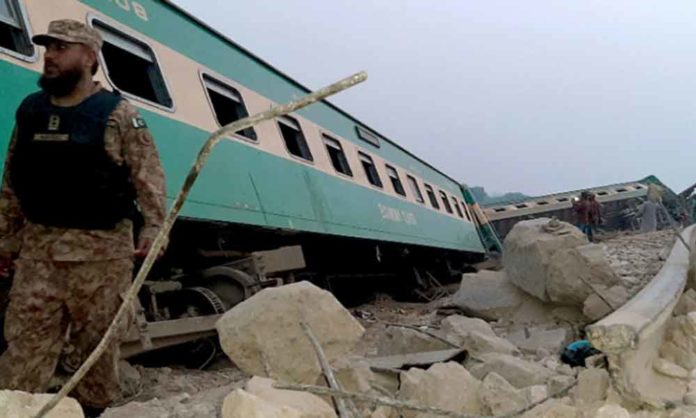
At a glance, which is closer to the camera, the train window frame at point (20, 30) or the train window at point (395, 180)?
the train window frame at point (20, 30)

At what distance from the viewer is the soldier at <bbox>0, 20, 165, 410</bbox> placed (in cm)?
254

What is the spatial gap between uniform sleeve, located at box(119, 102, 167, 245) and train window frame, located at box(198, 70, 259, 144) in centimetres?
255

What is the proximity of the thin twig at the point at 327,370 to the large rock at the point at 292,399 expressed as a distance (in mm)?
51

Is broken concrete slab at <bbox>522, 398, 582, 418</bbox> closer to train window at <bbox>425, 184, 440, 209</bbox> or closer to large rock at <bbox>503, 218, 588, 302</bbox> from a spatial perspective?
large rock at <bbox>503, 218, 588, 302</bbox>

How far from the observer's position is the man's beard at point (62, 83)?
2.59 m

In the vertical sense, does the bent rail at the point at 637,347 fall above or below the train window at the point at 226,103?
below

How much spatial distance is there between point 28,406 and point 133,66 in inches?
152

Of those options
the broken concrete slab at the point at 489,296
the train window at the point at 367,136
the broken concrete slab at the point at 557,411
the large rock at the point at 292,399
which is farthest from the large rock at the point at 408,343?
the train window at the point at 367,136

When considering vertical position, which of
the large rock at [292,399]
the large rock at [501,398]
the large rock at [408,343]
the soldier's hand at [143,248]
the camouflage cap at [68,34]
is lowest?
the large rock at [501,398]

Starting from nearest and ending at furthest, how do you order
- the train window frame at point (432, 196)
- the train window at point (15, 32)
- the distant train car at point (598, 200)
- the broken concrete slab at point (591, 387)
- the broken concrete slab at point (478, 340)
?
1. the broken concrete slab at point (591, 387)
2. the train window at point (15, 32)
3. the broken concrete slab at point (478, 340)
4. the train window frame at point (432, 196)
5. the distant train car at point (598, 200)

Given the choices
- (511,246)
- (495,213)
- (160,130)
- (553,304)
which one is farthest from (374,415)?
(495,213)

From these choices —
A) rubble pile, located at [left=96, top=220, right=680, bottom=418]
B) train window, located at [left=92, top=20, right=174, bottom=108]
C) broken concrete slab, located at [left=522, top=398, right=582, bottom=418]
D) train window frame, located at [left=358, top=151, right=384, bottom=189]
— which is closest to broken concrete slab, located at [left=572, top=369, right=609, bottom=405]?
rubble pile, located at [left=96, top=220, right=680, bottom=418]

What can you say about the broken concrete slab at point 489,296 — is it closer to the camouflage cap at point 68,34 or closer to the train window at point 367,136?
the train window at point 367,136

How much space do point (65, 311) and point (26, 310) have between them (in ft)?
0.53
